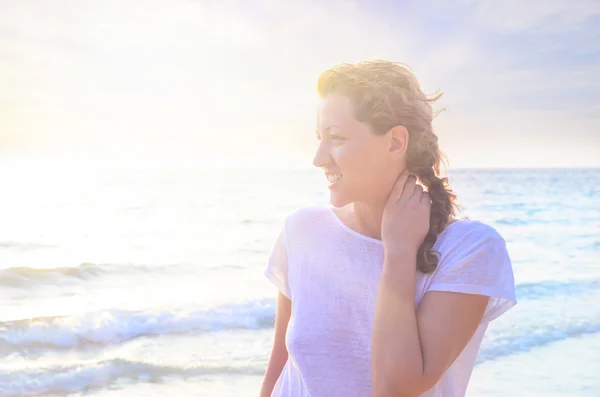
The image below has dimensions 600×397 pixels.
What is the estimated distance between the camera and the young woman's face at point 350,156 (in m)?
2.00

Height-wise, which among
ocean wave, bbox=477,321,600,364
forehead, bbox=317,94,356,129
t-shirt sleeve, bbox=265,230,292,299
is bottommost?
ocean wave, bbox=477,321,600,364

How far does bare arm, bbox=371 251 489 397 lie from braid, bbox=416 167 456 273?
49 millimetres

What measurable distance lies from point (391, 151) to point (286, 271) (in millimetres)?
589

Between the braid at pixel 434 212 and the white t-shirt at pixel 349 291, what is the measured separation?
2 centimetres

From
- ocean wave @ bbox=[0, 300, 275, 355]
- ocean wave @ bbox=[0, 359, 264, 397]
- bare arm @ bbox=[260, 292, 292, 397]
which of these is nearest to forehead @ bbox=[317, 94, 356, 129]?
bare arm @ bbox=[260, 292, 292, 397]

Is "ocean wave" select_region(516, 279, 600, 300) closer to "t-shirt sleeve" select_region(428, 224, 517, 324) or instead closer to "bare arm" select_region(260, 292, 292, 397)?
"bare arm" select_region(260, 292, 292, 397)

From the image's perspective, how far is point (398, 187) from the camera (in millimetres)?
2055

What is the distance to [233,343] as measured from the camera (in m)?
8.95

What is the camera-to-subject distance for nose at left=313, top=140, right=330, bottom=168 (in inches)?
80.4

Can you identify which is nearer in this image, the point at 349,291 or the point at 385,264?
the point at 385,264

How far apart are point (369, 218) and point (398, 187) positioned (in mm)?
160

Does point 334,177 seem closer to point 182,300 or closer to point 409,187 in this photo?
point 409,187

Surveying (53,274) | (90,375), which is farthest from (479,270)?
(53,274)

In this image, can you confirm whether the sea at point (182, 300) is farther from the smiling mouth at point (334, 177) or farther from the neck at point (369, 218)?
the smiling mouth at point (334, 177)
